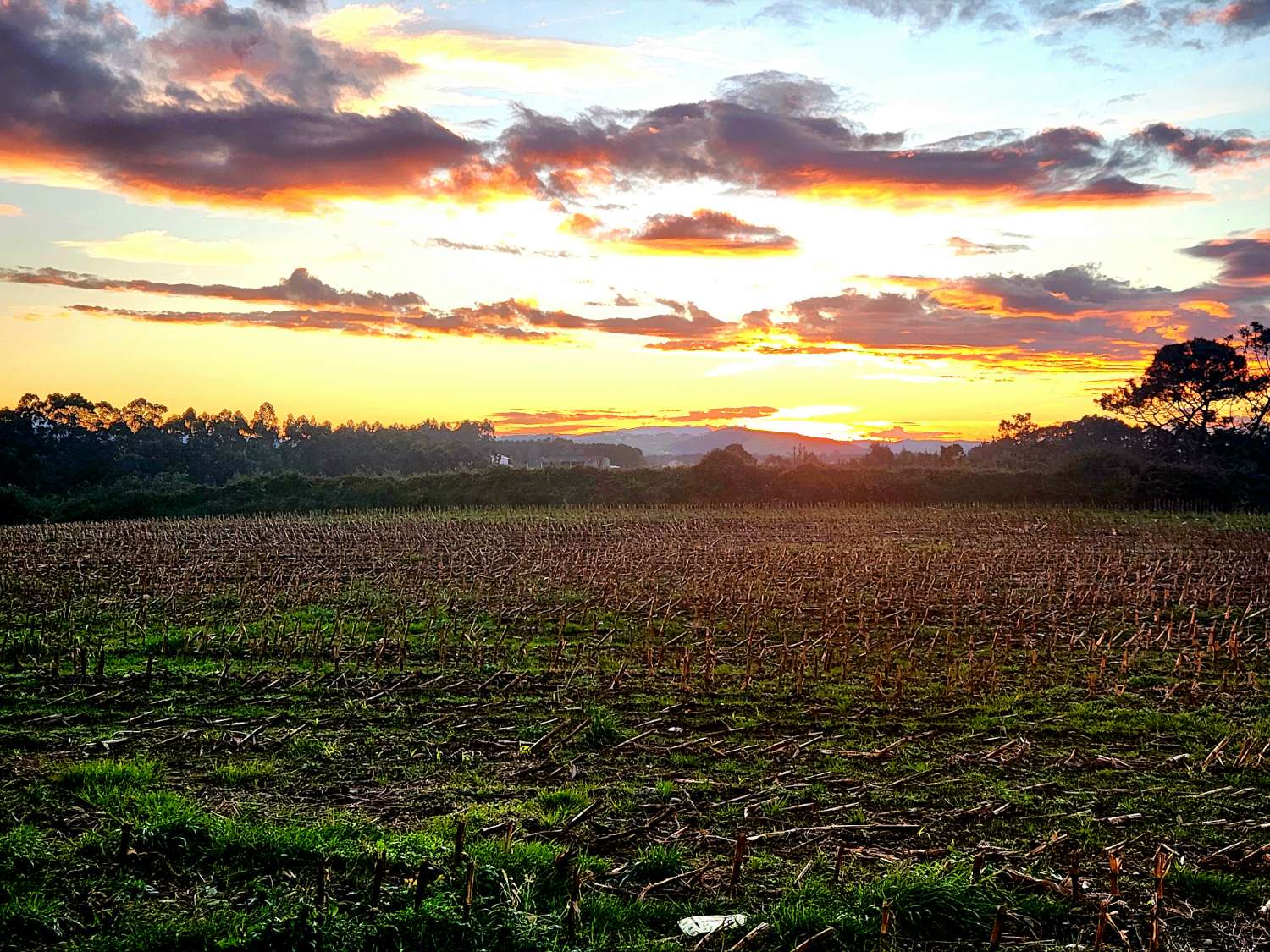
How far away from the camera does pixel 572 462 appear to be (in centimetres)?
6488

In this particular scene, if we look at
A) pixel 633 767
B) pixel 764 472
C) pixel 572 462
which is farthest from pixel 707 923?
pixel 572 462

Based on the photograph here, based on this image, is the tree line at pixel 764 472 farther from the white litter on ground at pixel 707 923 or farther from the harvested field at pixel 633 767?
the white litter on ground at pixel 707 923

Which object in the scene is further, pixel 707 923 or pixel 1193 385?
pixel 1193 385

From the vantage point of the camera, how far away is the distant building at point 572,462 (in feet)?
177

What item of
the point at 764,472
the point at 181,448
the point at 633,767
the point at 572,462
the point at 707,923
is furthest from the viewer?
the point at 181,448

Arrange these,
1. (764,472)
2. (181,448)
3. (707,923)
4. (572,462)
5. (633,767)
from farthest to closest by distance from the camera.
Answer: (181,448) < (572,462) < (764,472) < (633,767) < (707,923)

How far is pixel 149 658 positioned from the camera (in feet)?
40.4

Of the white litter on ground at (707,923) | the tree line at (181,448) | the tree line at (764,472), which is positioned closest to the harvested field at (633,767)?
the white litter on ground at (707,923)

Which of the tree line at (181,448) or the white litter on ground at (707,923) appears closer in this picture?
the white litter on ground at (707,923)

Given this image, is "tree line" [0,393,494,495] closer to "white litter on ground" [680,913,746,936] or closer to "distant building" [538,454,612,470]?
"distant building" [538,454,612,470]

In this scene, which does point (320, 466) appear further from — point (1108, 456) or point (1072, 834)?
point (1072, 834)

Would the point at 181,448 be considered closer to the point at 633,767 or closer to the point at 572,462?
the point at 572,462

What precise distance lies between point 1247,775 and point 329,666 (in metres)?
10.2

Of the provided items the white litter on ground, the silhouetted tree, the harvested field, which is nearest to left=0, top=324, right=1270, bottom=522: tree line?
the silhouetted tree
